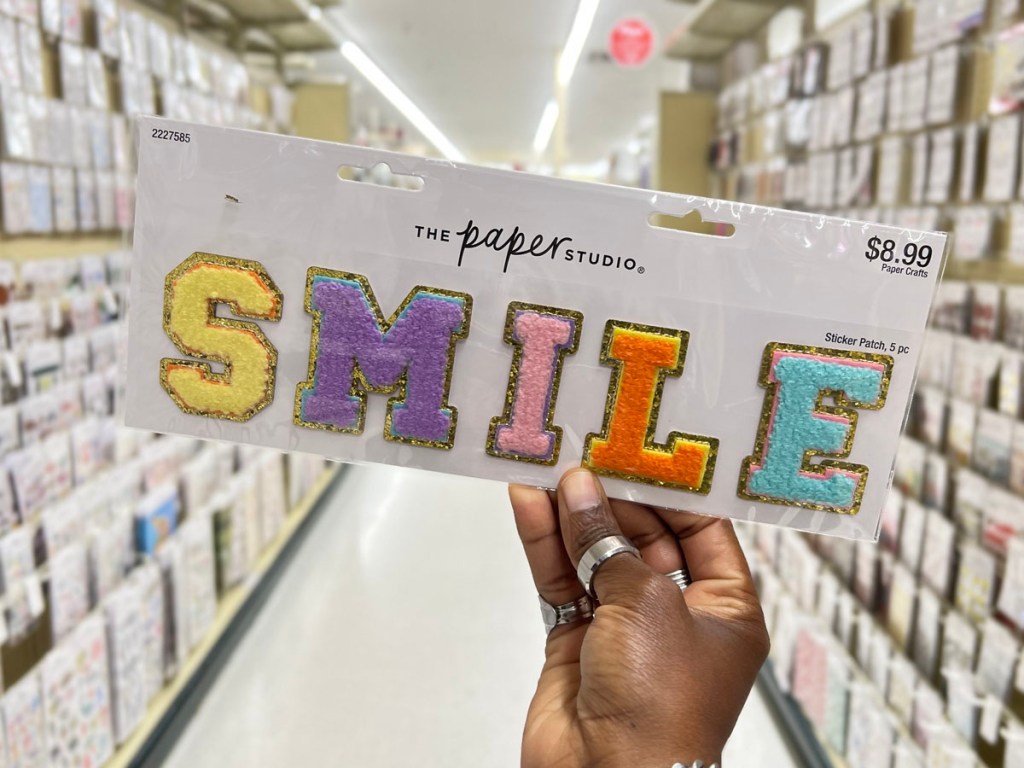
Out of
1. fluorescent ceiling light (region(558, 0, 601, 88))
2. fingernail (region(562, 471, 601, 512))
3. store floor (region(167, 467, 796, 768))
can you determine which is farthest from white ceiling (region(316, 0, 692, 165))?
fingernail (region(562, 471, 601, 512))

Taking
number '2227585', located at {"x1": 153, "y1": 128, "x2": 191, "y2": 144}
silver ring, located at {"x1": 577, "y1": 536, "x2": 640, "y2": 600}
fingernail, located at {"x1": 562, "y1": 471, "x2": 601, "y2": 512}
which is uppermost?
number '2227585', located at {"x1": 153, "y1": 128, "x2": 191, "y2": 144}

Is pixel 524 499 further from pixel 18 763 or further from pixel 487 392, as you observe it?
pixel 18 763

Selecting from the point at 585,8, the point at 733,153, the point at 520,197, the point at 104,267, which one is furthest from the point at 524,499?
the point at 585,8

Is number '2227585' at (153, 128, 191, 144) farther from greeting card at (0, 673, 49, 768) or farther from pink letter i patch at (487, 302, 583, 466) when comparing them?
greeting card at (0, 673, 49, 768)

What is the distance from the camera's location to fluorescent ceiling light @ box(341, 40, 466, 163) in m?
7.10

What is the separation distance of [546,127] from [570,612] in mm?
11695

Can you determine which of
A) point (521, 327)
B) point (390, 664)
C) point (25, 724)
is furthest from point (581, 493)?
point (390, 664)

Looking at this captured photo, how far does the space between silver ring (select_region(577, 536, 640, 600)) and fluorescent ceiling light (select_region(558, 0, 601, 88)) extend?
514 cm

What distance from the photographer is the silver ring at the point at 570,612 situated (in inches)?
32.5

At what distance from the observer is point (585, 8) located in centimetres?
525

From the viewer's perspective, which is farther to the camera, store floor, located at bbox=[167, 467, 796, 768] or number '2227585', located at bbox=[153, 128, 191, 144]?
store floor, located at bbox=[167, 467, 796, 768]

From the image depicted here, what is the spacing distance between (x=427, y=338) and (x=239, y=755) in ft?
6.84

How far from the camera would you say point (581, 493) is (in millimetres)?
724

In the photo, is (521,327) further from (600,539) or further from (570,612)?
(570,612)
